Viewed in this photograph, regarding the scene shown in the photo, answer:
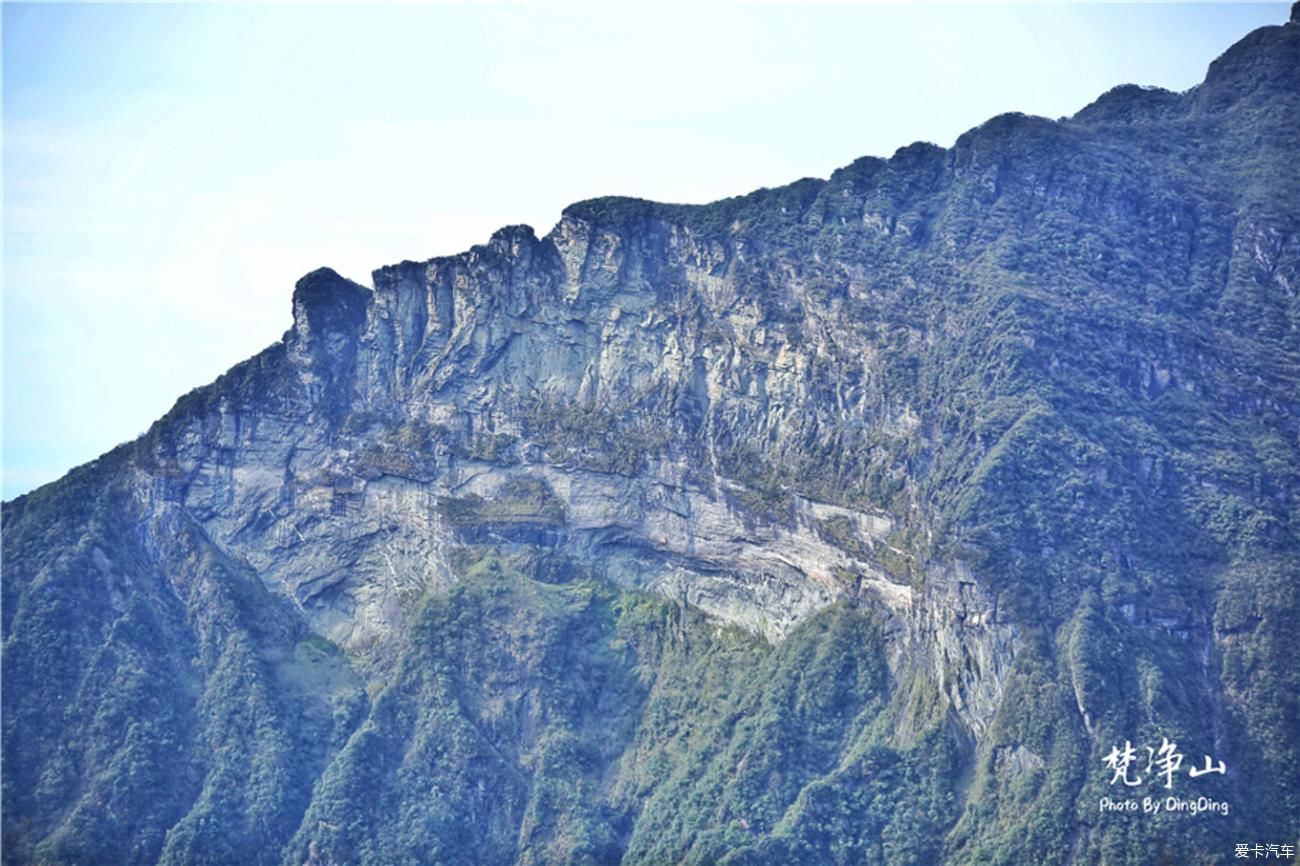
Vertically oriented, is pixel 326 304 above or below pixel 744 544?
above

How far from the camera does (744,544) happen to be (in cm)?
10088

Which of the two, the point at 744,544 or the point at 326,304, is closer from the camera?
the point at 744,544

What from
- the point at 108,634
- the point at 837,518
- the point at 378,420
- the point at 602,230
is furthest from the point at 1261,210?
the point at 108,634

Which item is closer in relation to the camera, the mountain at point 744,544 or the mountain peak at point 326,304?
the mountain at point 744,544

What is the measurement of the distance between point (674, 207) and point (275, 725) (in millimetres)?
29581

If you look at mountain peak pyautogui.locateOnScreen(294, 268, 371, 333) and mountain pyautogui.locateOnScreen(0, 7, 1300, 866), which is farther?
mountain peak pyautogui.locateOnScreen(294, 268, 371, 333)

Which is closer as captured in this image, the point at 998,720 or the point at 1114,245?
the point at 998,720

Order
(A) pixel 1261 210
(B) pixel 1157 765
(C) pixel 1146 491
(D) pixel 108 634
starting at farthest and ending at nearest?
(D) pixel 108 634, (A) pixel 1261 210, (C) pixel 1146 491, (B) pixel 1157 765

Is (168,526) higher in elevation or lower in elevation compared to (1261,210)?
lower

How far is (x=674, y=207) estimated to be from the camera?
4178 inches

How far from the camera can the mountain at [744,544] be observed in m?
88.9

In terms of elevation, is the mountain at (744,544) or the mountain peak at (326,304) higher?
the mountain peak at (326,304)

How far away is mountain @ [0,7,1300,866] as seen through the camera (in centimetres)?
8888

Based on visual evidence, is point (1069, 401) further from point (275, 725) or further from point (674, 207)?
point (275, 725)
